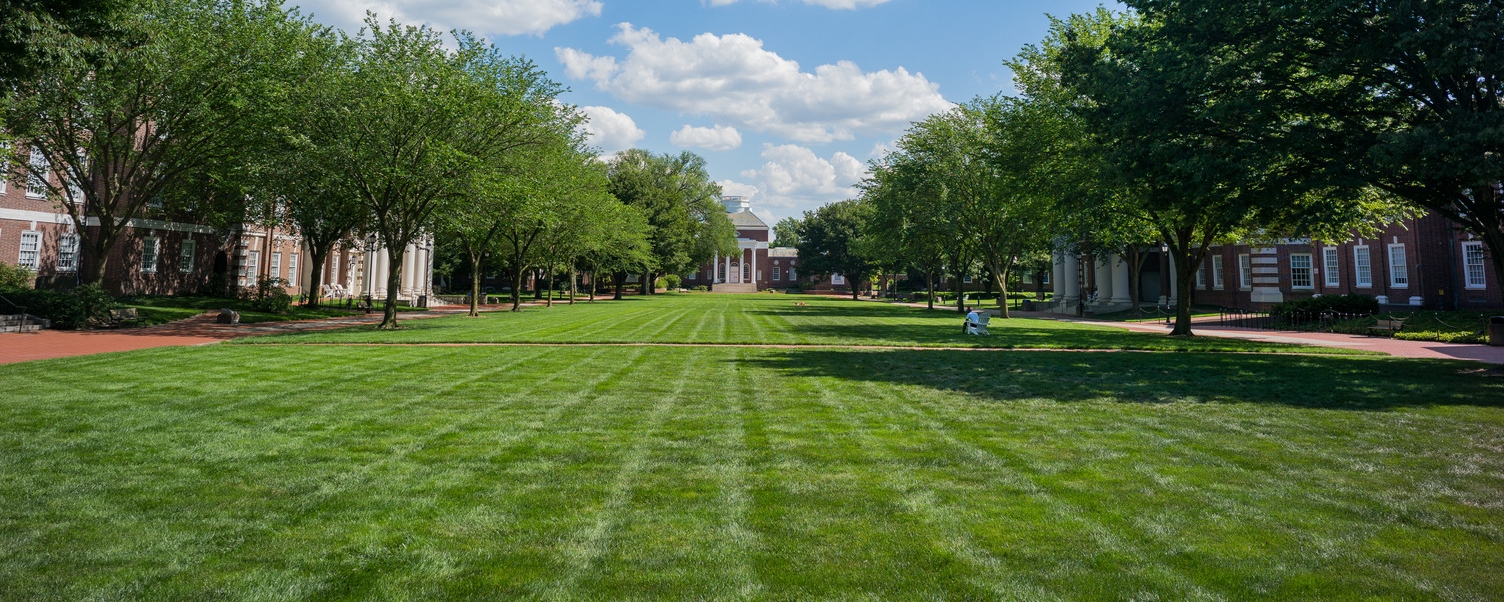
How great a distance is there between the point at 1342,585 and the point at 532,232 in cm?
3910

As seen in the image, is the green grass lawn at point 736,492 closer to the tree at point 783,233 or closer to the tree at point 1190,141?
the tree at point 1190,141

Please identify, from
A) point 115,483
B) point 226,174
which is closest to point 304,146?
point 226,174

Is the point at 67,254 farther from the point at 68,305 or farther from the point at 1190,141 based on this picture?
the point at 1190,141

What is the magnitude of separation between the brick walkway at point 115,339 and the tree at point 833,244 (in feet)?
208

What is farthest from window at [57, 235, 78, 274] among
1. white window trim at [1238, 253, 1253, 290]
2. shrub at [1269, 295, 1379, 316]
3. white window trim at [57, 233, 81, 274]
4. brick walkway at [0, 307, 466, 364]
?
white window trim at [1238, 253, 1253, 290]

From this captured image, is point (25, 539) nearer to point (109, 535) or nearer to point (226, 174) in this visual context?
point (109, 535)

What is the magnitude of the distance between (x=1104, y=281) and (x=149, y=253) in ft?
174

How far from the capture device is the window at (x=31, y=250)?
3002 cm

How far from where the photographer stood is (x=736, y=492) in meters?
5.16

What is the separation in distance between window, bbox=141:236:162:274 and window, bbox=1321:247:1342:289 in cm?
5933

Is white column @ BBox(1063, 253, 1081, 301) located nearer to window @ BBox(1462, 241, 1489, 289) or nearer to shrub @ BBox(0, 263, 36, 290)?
window @ BBox(1462, 241, 1489, 289)

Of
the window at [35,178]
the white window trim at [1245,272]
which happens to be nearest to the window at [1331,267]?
the white window trim at [1245,272]

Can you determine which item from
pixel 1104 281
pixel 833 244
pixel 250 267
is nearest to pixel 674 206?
pixel 833 244

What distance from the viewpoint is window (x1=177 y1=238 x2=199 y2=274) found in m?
36.4
